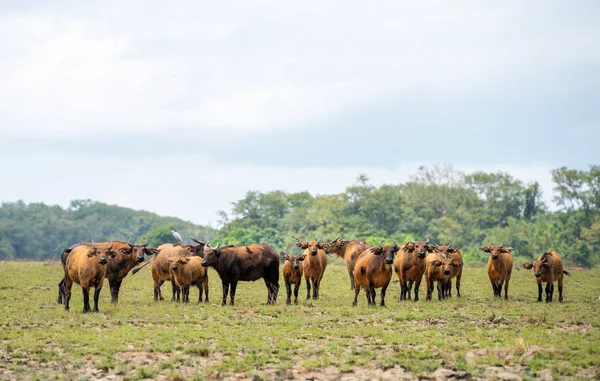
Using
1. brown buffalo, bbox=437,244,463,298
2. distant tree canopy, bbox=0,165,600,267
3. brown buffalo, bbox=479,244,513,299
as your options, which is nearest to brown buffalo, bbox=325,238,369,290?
brown buffalo, bbox=437,244,463,298

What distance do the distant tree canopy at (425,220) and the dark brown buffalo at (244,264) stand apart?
147 ft

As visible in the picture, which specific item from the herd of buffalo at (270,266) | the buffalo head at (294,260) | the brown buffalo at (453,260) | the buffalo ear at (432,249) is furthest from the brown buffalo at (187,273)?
the brown buffalo at (453,260)

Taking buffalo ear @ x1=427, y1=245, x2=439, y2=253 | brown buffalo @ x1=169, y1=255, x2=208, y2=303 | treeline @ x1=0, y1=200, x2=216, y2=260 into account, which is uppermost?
treeline @ x1=0, y1=200, x2=216, y2=260

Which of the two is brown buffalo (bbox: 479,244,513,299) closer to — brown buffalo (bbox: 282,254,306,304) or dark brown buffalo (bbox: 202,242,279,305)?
brown buffalo (bbox: 282,254,306,304)

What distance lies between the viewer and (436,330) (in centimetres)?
1783

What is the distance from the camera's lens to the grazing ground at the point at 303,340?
13898mm

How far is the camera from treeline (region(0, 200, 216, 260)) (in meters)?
104

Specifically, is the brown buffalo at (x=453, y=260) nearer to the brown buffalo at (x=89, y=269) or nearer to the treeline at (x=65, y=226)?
the brown buffalo at (x=89, y=269)

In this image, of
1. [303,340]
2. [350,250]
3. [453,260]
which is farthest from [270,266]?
[303,340]

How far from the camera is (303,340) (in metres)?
16.8

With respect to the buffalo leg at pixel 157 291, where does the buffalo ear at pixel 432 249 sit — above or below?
above

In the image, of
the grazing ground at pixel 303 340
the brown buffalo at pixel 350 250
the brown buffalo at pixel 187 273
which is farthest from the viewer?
the brown buffalo at pixel 350 250

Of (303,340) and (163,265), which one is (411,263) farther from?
(303,340)

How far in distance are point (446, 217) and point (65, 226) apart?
191 ft
